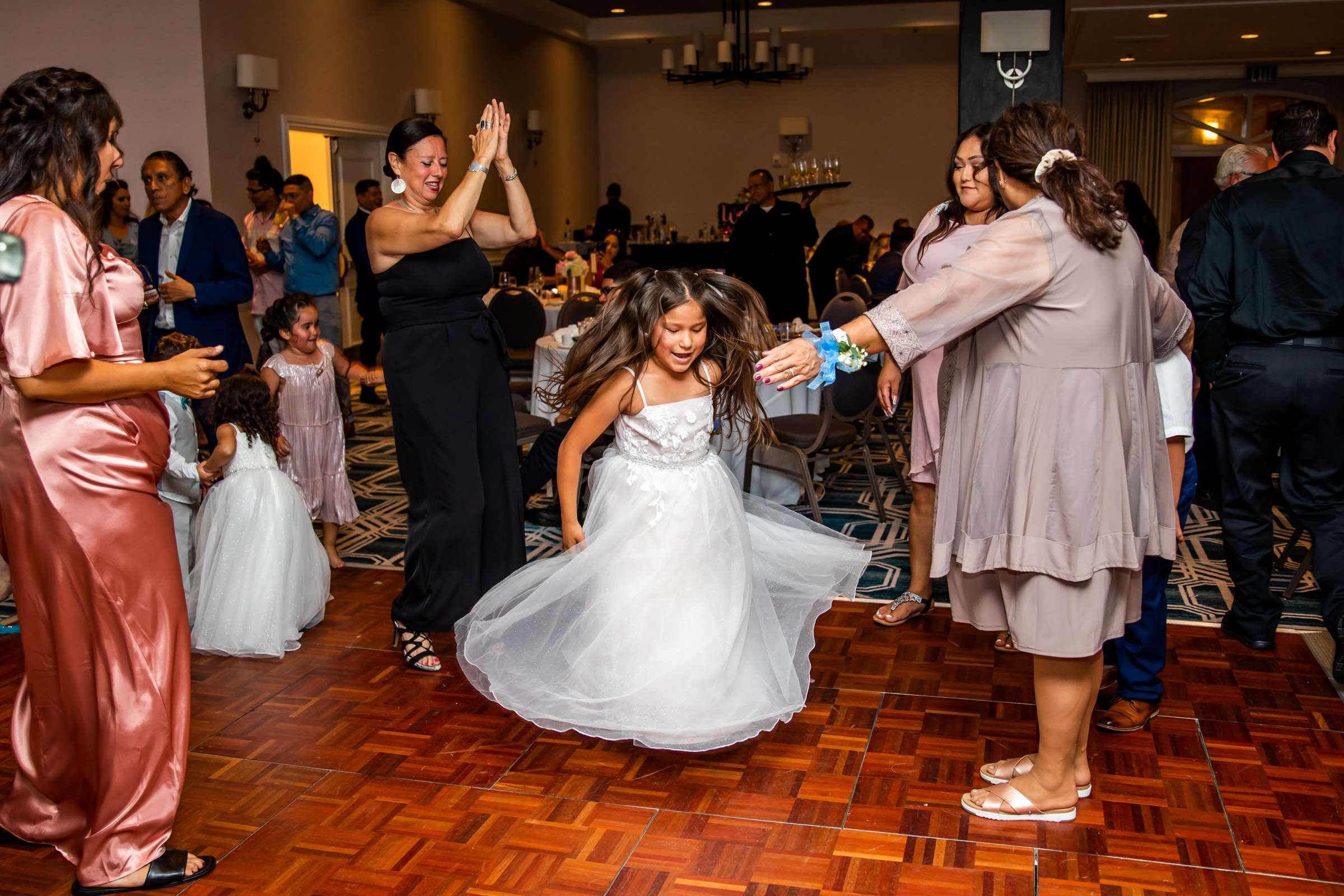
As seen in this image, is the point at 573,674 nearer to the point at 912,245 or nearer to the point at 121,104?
the point at 912,245

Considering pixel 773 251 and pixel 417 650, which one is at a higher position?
pixel 773 251

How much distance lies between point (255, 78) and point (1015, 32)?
5669mm

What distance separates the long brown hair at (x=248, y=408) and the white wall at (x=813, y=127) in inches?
539

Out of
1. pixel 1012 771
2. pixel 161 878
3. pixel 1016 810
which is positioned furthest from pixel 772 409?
pixel 161 878

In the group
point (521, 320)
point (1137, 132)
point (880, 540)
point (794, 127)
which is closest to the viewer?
point (880, 540)

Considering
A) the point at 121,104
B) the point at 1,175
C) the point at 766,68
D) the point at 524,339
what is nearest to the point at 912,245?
the point at 1,175

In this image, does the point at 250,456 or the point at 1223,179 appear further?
the point at 1223,179

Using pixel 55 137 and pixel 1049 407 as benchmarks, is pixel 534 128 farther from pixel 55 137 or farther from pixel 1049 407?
pixel 1049 407

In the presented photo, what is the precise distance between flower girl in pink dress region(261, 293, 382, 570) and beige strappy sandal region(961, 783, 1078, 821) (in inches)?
114

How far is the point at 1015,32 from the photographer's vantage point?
18.8 feet

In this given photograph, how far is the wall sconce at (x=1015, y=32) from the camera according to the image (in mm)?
5699

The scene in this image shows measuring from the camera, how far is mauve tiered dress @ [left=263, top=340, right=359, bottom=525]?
4.74m

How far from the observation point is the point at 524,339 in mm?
7121

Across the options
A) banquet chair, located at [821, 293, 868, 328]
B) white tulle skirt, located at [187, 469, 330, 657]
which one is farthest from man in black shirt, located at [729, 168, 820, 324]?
white tulle skirt, located at [187, 469, 330, 657]
